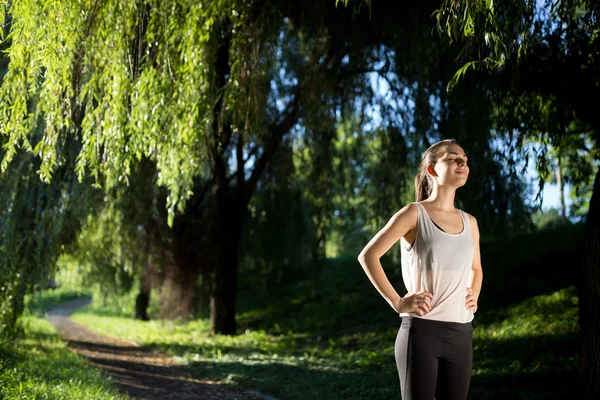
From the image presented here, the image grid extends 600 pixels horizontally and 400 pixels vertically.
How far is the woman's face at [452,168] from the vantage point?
2873 millimetres

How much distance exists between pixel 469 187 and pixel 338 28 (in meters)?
3.02

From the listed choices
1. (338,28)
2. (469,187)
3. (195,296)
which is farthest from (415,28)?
(195,296)

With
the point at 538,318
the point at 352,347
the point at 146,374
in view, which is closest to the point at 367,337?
the point at 352,347

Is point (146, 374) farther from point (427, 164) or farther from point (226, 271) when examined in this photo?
point (427, 164)

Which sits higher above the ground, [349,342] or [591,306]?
[591,306]

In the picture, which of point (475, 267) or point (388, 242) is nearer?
point (388, 242)

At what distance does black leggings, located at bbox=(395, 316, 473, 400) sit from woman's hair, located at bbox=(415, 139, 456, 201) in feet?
2.21

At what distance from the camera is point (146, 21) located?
682cm

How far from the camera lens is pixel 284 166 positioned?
14.3m

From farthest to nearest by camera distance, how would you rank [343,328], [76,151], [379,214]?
[343,328] → [379,214] → [76,151]

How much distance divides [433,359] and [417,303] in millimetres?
245

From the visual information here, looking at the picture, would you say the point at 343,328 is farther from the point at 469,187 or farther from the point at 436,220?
the point at 436,220

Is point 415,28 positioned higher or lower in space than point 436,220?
higher

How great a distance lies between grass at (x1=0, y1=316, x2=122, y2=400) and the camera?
5613 millimetres
